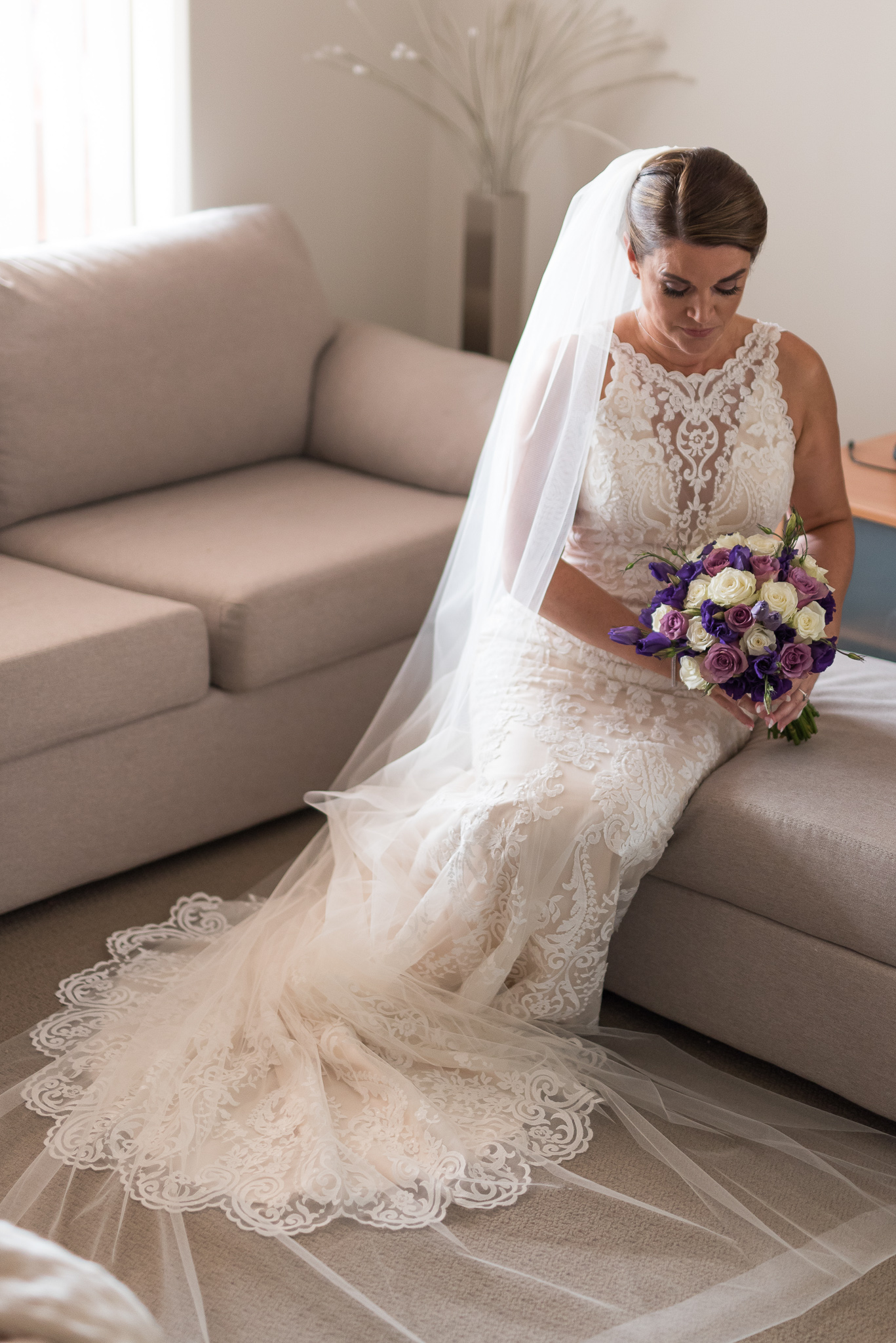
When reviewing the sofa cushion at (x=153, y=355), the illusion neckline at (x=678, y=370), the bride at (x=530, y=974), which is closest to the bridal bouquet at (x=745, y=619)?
the bride at (x=530, y=974)

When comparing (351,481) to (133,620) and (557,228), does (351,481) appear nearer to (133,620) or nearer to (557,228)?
(133,620)

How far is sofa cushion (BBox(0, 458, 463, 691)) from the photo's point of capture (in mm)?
2686

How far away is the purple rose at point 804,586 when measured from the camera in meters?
2.04

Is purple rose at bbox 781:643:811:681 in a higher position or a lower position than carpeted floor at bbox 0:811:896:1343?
higher

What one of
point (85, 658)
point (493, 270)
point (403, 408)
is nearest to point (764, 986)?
point (85, 658)

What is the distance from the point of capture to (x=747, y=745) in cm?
233

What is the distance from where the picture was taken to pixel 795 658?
2.02 m

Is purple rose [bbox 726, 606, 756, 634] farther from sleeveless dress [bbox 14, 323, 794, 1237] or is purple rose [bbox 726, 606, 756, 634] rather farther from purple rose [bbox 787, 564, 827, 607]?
sleeveless dress [bbox 14, 323, 794, 1237]

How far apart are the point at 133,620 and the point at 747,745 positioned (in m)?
1.14

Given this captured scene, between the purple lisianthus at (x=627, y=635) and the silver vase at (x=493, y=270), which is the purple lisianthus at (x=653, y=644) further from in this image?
the silver vase at (x=493, y=270)

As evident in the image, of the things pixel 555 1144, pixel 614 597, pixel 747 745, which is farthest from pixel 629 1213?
pixel 614 597

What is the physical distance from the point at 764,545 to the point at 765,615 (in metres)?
0.15

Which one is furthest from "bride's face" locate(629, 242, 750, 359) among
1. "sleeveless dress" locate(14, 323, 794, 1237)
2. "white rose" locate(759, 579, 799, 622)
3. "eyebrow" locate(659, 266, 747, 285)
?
"white rose" locate(759, 579, 799, 622)

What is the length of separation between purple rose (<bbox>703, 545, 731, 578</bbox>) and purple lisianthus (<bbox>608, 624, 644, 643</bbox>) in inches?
5.9
